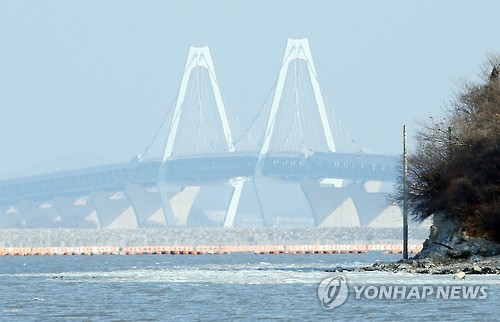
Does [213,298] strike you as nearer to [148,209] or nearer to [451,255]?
[451,255]

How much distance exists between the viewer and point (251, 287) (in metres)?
44.1

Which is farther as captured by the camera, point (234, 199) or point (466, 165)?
point (234, 199)

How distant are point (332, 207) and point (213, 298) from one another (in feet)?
313

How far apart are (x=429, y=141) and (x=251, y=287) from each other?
17212 millimetres

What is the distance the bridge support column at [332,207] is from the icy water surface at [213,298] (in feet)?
255

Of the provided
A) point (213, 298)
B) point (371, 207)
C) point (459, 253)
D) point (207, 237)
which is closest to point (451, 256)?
point (459, 253)

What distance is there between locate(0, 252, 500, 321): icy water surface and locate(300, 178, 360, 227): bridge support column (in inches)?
3062

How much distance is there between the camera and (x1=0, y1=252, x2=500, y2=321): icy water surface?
116 ft

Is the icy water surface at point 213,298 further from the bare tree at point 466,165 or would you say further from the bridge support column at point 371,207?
the bridge support column at point 371,207

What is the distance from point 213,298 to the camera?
40031 millimetres

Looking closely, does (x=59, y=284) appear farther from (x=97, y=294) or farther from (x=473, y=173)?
(x=473, y=173)

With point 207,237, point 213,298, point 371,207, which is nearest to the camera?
point 213,298

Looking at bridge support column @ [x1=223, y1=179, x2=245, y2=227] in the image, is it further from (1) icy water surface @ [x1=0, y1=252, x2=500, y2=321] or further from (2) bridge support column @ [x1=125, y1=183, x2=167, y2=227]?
(1) icy water surface @ [x1=0, y1=252, x2=500, y2=321]

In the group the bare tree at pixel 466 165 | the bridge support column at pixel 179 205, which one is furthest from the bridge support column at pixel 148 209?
the bare tree at pixel 466 165
